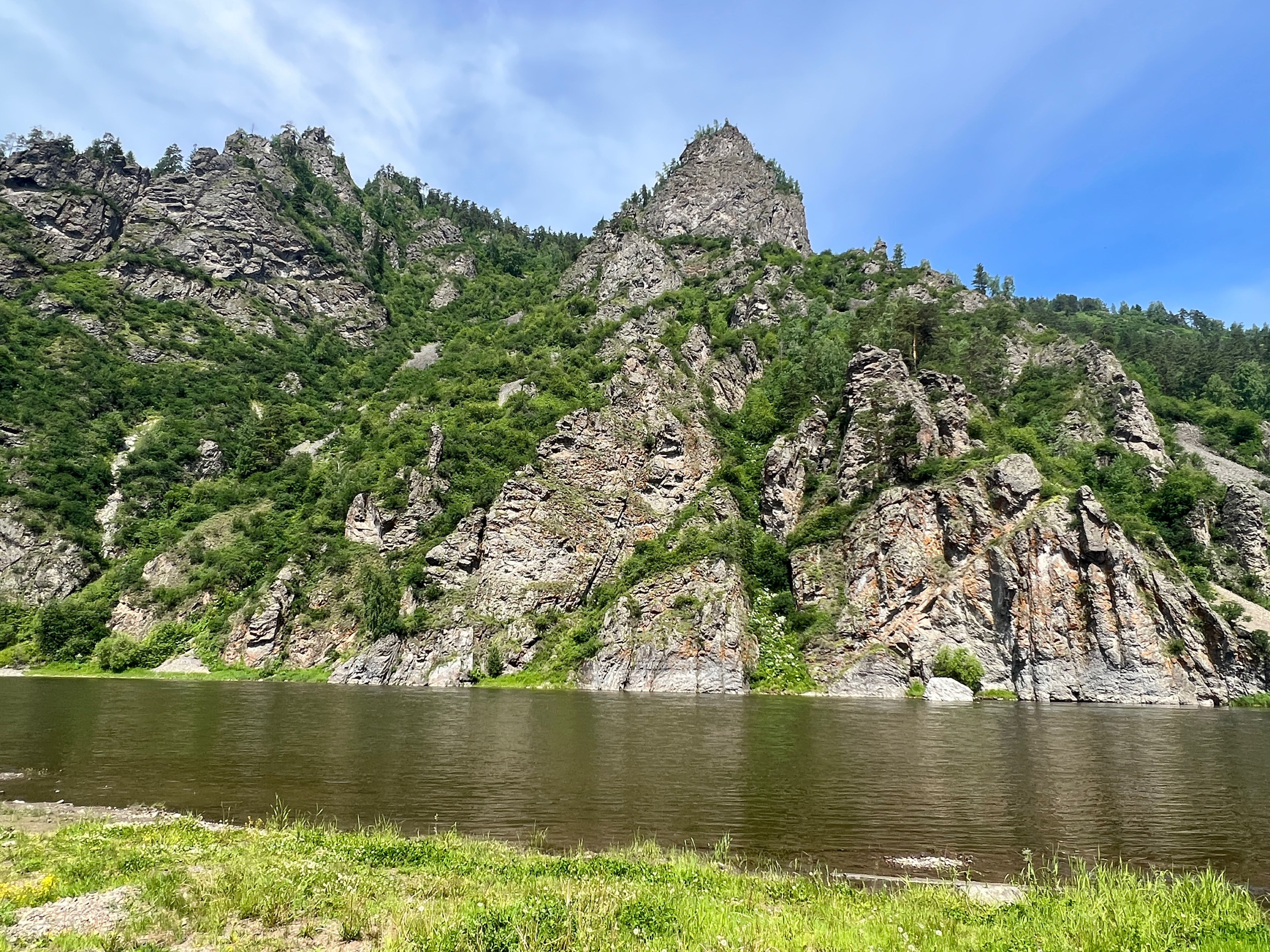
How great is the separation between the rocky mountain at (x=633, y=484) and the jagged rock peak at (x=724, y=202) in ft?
81.8

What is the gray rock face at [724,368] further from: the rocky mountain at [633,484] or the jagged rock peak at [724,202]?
the jagged rock peak at [724,202]

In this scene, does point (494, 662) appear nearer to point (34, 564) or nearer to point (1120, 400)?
point (34, 564)

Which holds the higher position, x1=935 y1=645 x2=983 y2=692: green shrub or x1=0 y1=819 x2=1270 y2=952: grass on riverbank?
x1=0 y1=819 x2=1270 y2=952: grass on riverbank

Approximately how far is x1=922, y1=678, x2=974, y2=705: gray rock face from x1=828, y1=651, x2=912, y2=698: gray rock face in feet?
8.22

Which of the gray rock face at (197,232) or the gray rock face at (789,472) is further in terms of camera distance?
the gray rock face at (197,232)

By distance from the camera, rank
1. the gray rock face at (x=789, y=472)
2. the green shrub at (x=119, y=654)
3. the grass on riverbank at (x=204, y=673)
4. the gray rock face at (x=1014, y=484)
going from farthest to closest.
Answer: the gray rock face at (x=789, y=472) < the green shrub at (x=119, y=654) < the grass on riverbank at (x=204, y=673) < the gray rock face at (x=1014, y=484)

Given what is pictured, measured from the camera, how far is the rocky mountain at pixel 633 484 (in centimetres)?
7425

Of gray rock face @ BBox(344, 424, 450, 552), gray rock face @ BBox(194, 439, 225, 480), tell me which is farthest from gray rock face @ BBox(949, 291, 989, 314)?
gray rock face @ BBox(194, 439, 225, 480)

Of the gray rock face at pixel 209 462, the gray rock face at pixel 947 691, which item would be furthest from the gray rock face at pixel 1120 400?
the gray rock face at pixel 209 462

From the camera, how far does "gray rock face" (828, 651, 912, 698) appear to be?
233 ft

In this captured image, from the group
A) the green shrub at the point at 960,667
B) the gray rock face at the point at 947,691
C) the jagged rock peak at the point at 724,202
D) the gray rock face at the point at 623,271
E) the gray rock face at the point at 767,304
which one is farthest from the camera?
the jagged rock peak at the point at 724,202

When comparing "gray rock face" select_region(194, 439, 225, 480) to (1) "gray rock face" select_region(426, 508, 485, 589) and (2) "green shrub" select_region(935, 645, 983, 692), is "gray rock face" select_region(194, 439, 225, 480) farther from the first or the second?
(2) "green shrub" select_region(935, 645, 983, 692)

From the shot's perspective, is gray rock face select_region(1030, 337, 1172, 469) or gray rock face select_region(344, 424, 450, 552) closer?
gray rock face select_region(344, 424, 450, 552)

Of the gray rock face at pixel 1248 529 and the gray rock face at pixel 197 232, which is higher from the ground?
the gray rock face at pixel 197 232
